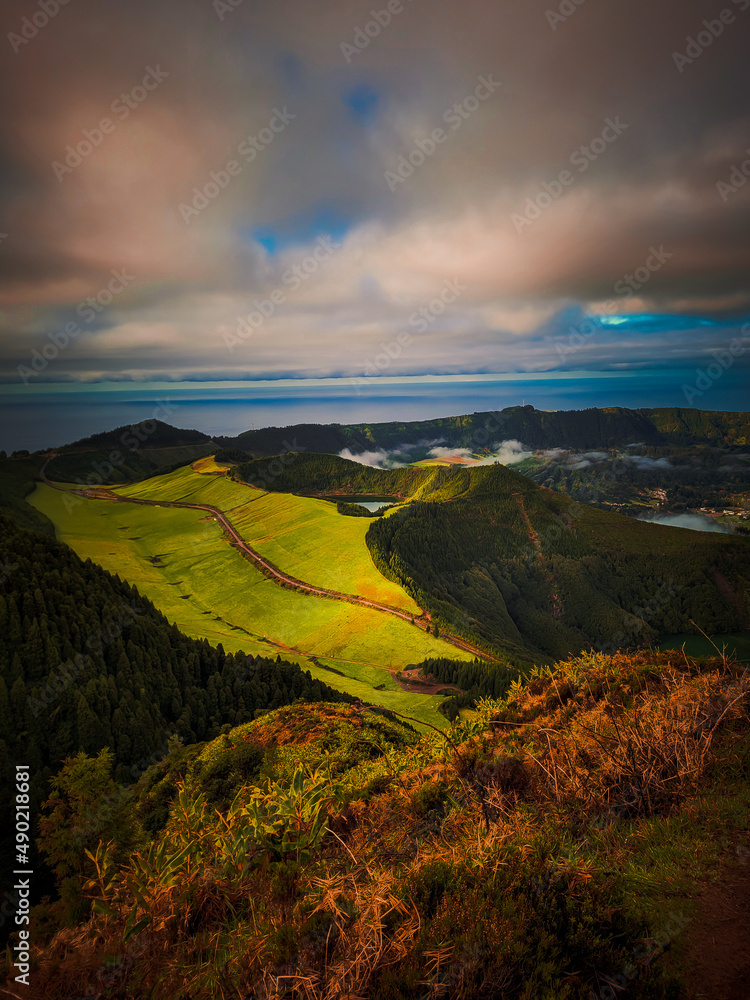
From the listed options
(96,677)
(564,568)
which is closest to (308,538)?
(96,677)

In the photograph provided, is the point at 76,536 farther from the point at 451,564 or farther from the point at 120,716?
the point at 120,716

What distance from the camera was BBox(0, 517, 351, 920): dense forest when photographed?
29.7 metres

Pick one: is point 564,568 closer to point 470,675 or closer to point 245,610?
point 470,675

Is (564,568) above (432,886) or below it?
below

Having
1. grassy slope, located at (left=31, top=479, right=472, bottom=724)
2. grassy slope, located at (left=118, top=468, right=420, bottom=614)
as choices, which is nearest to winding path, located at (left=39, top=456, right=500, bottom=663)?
grassy slope, located at (left=118, top=468, right=420, bottom=614)

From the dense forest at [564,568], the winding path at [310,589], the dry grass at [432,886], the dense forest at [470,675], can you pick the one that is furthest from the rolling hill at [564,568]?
the dry grass at [432,886]

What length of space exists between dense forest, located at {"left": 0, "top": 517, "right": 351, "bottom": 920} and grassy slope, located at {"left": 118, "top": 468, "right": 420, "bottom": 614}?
47.7m

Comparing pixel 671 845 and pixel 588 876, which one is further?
pixel 671 845

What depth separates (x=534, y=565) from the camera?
16038 centimetres

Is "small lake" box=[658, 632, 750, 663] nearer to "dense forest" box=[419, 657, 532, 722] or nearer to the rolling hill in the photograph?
the rolling hill

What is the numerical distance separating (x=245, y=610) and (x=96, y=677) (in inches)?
2191

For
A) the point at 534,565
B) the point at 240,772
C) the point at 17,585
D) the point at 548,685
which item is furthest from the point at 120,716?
the point at 534,565

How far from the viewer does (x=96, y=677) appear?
116ft

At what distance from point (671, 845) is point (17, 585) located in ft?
162
